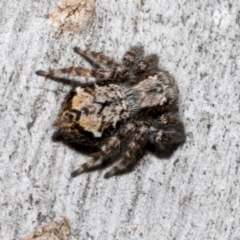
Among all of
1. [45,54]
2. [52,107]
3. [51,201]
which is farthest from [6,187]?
[45,54]

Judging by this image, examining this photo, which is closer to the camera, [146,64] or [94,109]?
[94,109]

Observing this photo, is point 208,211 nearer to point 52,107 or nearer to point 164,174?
point 164,174

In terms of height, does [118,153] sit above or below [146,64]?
below

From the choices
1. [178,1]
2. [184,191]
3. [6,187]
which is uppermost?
[178,1]

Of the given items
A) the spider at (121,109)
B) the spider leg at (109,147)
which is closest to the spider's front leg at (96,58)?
Result: the spider at (121,109)

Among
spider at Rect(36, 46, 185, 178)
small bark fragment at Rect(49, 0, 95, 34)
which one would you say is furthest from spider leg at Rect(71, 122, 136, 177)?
small bark fragment at Rect(49, 0, 95, 34)

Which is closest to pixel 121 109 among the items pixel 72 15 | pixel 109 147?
pixel 109 147

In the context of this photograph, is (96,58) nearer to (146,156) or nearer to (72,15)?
(72,15)
